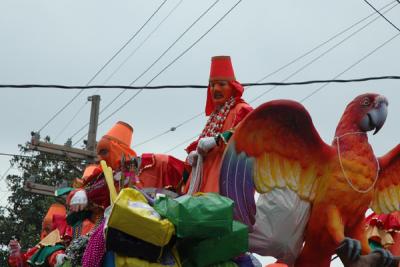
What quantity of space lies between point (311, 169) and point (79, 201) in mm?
1994

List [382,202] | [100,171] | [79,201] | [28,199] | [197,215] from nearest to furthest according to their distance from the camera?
[197,215]
[382,202]
[79,201]
[100,171]
[28,199]

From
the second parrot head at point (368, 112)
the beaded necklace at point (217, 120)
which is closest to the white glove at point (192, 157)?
the beaded necklace at point (217, 120)

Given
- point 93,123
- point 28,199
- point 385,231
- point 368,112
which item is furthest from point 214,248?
point 28,199

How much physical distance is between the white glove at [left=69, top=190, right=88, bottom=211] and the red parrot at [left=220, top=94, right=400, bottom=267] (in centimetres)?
152

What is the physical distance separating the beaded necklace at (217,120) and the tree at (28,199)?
10811mm

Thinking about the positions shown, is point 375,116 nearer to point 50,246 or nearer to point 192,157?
point 192,157

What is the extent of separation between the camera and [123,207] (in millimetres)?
4398

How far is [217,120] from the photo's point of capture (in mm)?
6695

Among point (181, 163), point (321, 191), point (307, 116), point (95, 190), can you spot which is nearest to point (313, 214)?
point (321, 191)

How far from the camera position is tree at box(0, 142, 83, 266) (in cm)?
1748

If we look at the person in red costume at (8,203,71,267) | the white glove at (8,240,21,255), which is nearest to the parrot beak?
the person in red costume at (8,203,71,267)

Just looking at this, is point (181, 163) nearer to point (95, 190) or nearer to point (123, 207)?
point (95, 190)

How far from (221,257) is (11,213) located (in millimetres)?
13959

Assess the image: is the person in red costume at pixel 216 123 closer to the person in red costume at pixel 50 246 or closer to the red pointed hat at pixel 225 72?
the red pointed hat at pixel 225 72
